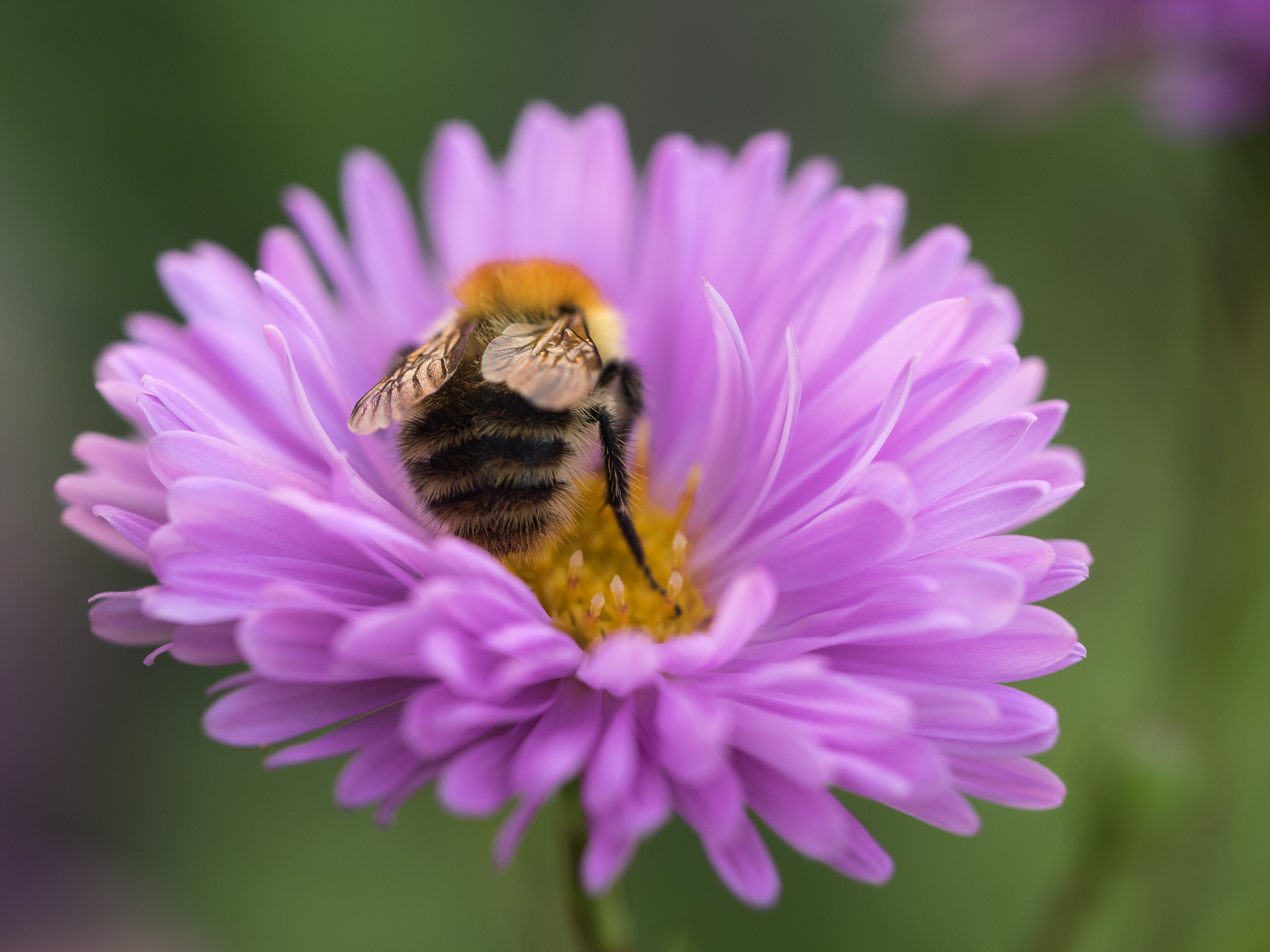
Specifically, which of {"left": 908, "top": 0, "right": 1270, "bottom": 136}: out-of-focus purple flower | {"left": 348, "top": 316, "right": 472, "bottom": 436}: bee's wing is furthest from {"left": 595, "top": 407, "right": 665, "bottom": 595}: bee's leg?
{"left": 908, "top": 0, "right": 1270, "bottom": 136}: out-of-focus purple flower

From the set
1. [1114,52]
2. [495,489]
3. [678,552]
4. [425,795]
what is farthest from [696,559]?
[1114,52]

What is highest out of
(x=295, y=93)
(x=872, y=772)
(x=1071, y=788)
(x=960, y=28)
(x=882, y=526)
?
(x=295, y=93)

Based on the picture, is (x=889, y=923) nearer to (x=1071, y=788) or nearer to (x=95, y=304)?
(x=1071, y=788)

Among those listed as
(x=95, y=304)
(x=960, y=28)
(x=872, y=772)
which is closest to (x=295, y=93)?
(x=95, y=304)

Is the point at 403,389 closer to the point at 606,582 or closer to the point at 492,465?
the point at 492,465

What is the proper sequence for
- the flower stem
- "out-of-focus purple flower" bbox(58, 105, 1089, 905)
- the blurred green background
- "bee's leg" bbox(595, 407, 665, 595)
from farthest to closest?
the blurred green background, "bee's leg" bbox(595, 407, 665, 595), the flower stem, "out-of-focus purple flower" bbox(58, 105, 1089, 905)

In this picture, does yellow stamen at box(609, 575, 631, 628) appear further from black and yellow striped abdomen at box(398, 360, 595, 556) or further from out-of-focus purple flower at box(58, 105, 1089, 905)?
black and yellow striped abdomen at box(398, 360, 595, 556)
